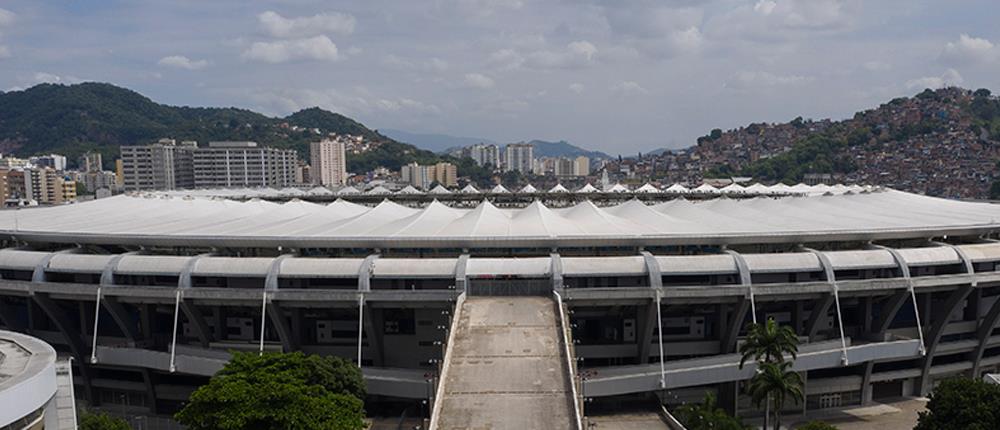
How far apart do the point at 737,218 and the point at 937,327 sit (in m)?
12.4

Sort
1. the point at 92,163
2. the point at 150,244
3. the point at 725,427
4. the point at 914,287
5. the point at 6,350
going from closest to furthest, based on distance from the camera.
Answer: the point at 6,350 → the point at 725,427 → the point at 914,287 → the point at 150,244 → the point at 92,163

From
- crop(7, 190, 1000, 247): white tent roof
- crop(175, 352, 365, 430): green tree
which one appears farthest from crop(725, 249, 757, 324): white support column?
crop(175, 352, 365, 430): green tree

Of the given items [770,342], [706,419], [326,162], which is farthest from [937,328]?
[326,162]

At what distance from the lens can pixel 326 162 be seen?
602 feet

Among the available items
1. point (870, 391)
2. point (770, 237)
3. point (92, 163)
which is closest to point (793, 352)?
point (770, 237)

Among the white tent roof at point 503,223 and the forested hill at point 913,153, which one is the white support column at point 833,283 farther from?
the forested hill at point 913,153

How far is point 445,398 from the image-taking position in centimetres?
2239

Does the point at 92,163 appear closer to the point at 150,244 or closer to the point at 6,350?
the point at 150,244

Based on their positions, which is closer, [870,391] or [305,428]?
[305,428]

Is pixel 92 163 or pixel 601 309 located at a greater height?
pixel 92 163

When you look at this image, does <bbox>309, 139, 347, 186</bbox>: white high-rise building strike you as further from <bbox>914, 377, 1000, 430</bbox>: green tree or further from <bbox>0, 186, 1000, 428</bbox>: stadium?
<bbox>914, 377, 1000, 430</bbox>: green tree

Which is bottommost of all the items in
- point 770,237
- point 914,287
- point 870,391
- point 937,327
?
point 870,391

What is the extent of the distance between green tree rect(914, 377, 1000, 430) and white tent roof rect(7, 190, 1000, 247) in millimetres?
12629

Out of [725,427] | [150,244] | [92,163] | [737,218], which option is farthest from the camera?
[92,163]
